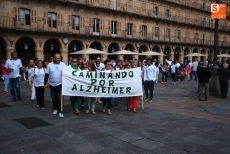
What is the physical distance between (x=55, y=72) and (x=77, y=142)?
282cm

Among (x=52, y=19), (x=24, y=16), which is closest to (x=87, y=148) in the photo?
(x=24, y=16)

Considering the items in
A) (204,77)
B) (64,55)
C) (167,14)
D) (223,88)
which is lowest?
(223,88)

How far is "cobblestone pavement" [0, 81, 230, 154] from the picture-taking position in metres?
4.50

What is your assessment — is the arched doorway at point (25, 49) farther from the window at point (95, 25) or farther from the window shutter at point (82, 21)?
the window at point (95, 25)

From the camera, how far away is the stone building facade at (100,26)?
2125 cm

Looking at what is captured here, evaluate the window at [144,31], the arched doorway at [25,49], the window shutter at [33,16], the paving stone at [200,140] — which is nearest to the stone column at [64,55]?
the arched doorway at [25,49]

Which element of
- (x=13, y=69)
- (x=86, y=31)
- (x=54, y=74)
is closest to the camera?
(x=54, y=74)

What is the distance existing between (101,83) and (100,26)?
20.0m

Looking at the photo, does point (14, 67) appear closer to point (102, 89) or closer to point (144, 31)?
point (102, 89)

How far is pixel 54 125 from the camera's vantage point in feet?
19.5

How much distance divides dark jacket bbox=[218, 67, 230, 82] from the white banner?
5076mm

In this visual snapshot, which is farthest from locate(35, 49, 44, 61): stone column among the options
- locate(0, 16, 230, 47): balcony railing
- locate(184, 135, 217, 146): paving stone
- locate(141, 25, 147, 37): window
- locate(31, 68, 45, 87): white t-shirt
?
locate(184, 135, 217, 146): paving stone

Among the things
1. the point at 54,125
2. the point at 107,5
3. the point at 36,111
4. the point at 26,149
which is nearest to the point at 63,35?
the point at 107,5

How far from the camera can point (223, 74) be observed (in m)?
10.9
